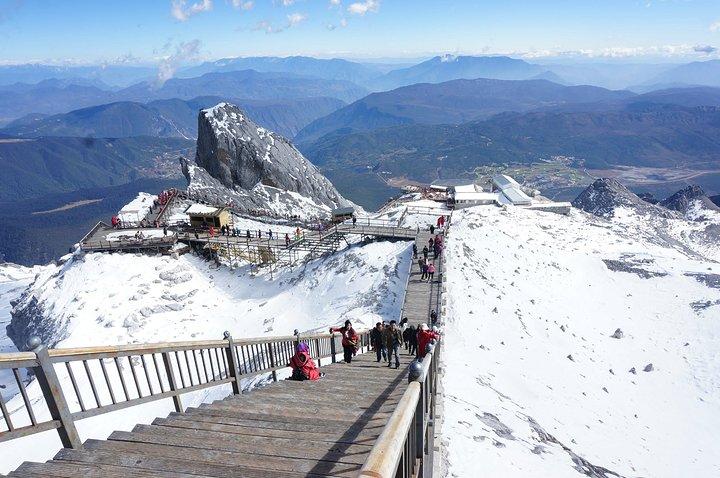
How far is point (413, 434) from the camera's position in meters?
4.03

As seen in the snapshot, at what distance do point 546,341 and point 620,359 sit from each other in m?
4.65

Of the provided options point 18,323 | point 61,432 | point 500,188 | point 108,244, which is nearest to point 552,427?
point 61,432

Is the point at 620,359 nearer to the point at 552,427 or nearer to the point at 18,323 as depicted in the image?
the point at 552,427

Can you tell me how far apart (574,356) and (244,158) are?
6323cm

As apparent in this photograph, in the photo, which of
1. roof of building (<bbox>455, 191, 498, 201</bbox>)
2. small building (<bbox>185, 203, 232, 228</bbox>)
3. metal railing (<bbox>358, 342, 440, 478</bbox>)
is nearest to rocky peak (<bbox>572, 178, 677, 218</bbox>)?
roof of building (<bbox>455, 191, 498, 201</bbox>)

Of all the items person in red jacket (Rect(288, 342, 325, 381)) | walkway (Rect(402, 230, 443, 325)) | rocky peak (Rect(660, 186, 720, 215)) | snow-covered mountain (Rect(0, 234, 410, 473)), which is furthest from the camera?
rocky peak (Rect(660, 186, 720, 215))

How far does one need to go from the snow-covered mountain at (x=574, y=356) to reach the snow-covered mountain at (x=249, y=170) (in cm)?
4029

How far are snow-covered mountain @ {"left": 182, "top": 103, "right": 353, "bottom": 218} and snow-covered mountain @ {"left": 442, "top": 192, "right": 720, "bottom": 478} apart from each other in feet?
132

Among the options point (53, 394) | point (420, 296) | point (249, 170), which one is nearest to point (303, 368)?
point (53, 394)

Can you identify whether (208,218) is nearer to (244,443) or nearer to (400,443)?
(244,443)

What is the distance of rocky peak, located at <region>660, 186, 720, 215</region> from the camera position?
91625 mm

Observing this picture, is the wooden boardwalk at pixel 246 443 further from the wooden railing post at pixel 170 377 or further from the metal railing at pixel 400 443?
the wooden railing post at pixel 170 377

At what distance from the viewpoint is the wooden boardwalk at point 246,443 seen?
153 inches

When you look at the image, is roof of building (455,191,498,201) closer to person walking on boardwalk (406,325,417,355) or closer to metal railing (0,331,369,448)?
person walking on boardwalk (406,325,417,355)
